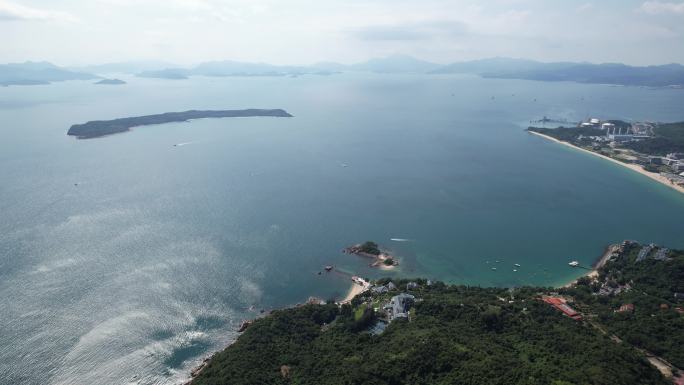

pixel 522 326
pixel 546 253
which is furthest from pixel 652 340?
pixel 546 253

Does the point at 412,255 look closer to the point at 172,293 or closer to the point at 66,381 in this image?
the point at 172,293

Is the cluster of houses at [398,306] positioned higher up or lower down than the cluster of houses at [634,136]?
lower down

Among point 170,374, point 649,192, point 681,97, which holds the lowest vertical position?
point 170,374

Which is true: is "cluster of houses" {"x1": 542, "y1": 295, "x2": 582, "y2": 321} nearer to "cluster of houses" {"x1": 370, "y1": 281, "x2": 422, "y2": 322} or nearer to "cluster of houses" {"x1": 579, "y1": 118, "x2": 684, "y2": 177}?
"cluster of houses" {"x1": 370, "y1": 281, "x2": 422, "y2": 322}

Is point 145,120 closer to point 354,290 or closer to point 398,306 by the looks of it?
point 354,290

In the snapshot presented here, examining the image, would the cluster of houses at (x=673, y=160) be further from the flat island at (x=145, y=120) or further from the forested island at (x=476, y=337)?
the flat island at (x=145, y=120)

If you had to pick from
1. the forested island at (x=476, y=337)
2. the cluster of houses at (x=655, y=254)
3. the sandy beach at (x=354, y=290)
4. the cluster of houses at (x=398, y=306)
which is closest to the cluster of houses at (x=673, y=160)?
the cluster of houses at (x=655, y=254)
